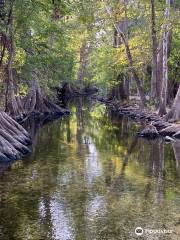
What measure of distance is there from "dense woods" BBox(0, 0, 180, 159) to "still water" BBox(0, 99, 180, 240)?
476 centimetres

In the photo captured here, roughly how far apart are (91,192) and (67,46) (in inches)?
922

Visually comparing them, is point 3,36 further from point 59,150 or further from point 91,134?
point 91,134

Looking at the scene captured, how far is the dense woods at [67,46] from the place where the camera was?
64.6 feet

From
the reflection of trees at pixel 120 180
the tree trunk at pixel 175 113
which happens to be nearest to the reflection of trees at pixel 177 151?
the reflection of trees at pixel 120 180

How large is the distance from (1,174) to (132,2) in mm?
21969

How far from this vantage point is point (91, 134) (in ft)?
85.9

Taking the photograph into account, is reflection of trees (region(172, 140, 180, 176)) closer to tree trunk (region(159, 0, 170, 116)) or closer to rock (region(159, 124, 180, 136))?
rock (region(159, 124, 180, 136))

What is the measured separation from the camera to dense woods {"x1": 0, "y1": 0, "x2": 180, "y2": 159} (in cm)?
1969

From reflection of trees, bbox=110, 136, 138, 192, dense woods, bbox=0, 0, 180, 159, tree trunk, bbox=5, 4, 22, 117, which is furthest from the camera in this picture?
tree trunk, bbox=5, 4, 22, 117

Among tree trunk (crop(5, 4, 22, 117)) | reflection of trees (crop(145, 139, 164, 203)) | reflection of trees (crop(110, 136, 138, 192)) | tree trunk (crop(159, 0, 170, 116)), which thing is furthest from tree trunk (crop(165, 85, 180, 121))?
tree trunk (crop(5, 4, 22, 117))

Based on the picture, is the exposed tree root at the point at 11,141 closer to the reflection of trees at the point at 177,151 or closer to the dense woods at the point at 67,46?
the dense woods at the point at 67,46

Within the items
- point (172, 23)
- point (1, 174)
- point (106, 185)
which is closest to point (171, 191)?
point (106, 185)

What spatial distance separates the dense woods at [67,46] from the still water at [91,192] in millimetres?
4765

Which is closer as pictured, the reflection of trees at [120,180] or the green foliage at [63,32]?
the reflection of trees at [120,180]
